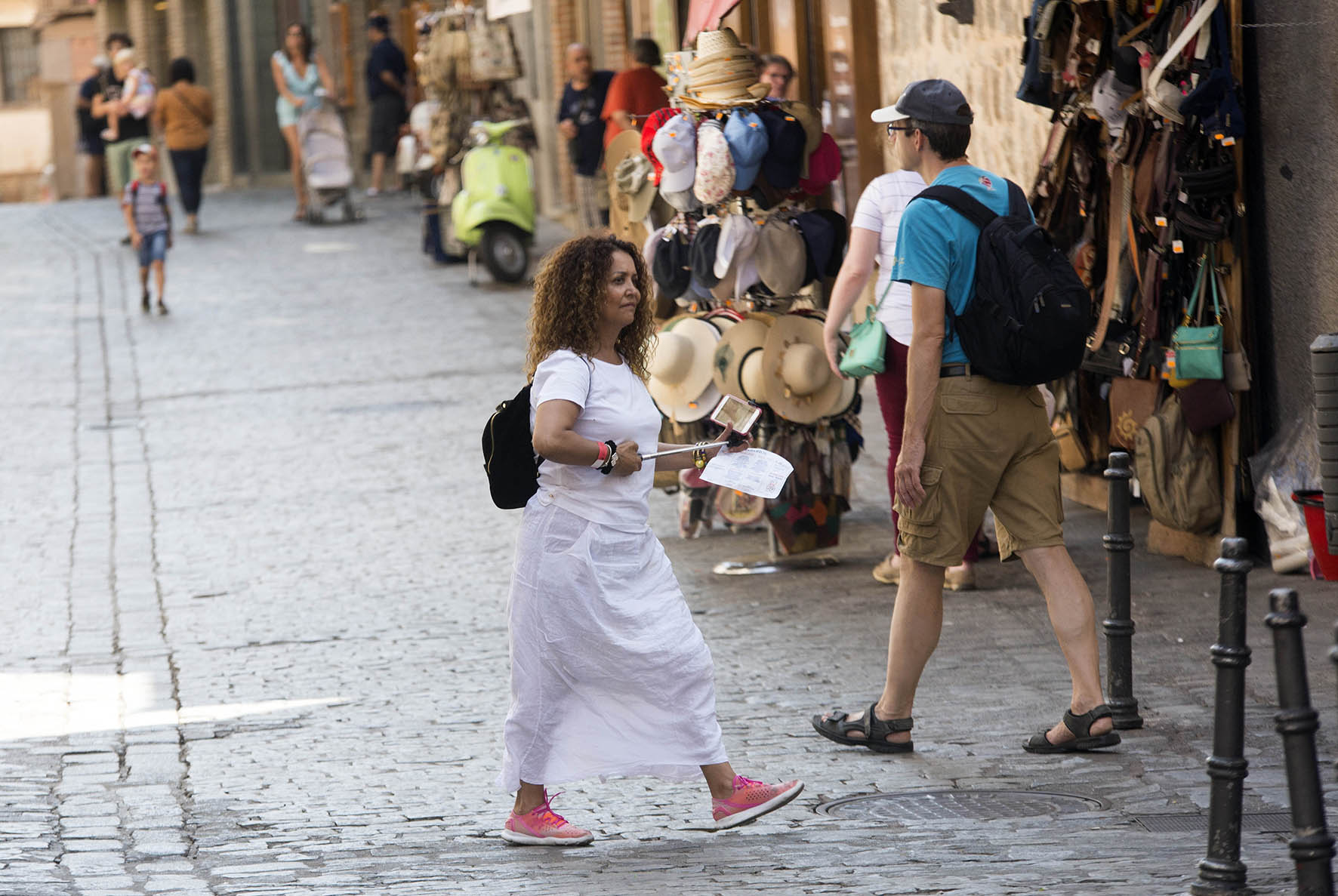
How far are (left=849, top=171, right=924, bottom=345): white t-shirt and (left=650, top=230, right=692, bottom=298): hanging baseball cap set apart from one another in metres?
1.34

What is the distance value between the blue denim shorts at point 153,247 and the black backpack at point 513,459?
12.9m

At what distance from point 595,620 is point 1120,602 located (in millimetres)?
1878

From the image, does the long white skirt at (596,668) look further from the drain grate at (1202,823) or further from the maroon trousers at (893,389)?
the maroon trousers at (893,389)

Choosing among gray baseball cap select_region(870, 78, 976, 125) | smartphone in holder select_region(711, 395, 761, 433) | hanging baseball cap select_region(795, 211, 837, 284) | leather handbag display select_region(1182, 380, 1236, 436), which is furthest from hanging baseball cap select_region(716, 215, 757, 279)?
smartphone in holder select_region(711, 395, 761, 433)

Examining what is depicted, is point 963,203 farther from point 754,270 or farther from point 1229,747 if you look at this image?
point 754,270

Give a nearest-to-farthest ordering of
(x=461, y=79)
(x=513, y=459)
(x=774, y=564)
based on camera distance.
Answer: (x=513, y=459) < (x=774, y=564) < (x=461, y=79)

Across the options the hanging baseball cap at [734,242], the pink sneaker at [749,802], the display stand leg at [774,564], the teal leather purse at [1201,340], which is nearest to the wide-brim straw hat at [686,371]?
the hanging baseball cap at [734,242]

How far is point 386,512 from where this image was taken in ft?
34.6

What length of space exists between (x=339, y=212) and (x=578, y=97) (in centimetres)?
802

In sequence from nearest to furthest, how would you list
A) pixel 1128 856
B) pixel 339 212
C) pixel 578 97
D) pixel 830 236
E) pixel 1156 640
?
1. pixel 1128 856
2. pixel 1156 640
3. pixel 830 236
4. pixel 578 97
5. pixel 339 212

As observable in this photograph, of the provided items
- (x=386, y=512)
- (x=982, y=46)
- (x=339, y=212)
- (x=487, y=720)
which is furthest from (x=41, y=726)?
(x=339, y=212)

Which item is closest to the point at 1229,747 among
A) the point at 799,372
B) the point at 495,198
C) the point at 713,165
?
the point at 799,372

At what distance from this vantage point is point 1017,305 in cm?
573

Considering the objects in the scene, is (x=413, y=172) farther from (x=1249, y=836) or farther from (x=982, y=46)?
(x=1249, y=836)
